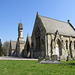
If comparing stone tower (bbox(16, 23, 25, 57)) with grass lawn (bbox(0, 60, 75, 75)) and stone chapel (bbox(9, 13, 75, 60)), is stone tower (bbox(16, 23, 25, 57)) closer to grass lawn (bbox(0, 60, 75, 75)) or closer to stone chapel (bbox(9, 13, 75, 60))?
stone chapel (bbox(9, 13, 75, 60))

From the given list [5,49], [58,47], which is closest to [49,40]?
[58,47]

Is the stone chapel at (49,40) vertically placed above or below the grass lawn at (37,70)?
above

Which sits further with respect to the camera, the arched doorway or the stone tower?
the stone tower

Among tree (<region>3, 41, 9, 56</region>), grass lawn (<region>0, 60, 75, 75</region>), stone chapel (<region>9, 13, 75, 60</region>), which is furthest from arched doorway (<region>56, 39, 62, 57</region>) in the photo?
tree (<region>3, 41, 9, 56</region>)

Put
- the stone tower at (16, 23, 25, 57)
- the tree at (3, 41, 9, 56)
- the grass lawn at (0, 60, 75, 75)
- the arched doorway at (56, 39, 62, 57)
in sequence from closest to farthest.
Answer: the grass lawn at (0, 60, 75, 75) → the arched doorway at (56, 39, 62, 57) → the stone tower at (16, 23, 25, 57) → the tree at (3, 41, 9, 56)

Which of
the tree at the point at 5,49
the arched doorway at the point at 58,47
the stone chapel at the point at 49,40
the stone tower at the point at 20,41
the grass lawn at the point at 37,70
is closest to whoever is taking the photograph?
the grass lawn at the point at 37,70

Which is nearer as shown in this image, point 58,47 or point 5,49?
point 58,47

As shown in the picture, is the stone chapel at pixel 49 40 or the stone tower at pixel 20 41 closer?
the stone chapel at pixel 49 40

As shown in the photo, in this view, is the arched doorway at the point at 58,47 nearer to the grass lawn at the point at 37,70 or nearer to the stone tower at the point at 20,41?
the stone tower at the point at 20,41

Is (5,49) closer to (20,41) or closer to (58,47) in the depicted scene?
(20,41)

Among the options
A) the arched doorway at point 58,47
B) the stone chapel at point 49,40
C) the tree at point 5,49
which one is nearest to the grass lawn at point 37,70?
the stone chapel at point 49,40

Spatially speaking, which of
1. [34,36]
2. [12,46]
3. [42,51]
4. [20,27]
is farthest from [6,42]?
[42,51]

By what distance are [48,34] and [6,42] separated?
6792 cm

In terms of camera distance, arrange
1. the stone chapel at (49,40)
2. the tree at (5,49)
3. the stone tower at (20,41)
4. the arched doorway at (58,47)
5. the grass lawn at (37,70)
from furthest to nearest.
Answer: the tree at (5,49) < the stone tower at (20,41) < the arched doorway at (58,47) < the stone chapel at (49,40) < the grass lawn at (37,70)
